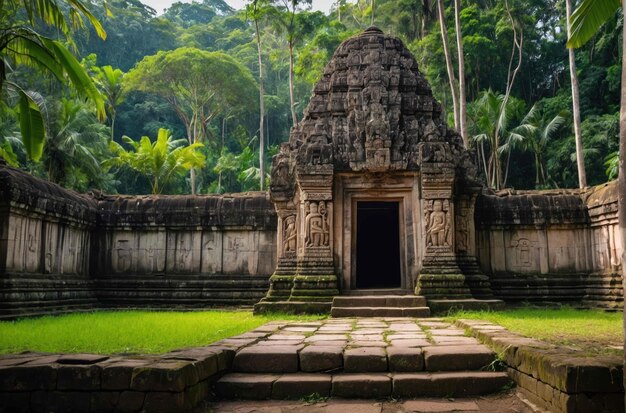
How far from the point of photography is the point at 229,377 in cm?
517

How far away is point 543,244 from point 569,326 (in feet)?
17.0

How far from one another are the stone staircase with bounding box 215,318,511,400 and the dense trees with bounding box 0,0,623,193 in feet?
52.8

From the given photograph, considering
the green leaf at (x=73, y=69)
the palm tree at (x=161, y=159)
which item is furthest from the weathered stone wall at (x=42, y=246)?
the palm tree at (x=161, y=159)

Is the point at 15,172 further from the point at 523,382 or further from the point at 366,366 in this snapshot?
the point at 523,382

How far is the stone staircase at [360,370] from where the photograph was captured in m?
5.00

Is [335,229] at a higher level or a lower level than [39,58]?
lower

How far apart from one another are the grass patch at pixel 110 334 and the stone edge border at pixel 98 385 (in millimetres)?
877

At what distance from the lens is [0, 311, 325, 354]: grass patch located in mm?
5594

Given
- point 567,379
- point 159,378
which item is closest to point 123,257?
point 159,378

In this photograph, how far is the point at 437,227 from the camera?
420 inches

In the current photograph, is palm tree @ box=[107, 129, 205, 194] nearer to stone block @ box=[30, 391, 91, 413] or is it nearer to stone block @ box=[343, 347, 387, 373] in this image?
stone block @ box=[343, 347, 387, 373]

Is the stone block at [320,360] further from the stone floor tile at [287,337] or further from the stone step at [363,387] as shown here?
the stone floor tile at [287,337]

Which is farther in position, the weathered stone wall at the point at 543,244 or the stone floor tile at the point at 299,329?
the weathered stone wall at the point at 543,244

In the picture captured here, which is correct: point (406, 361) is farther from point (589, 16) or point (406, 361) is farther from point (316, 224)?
point (316, 224)
